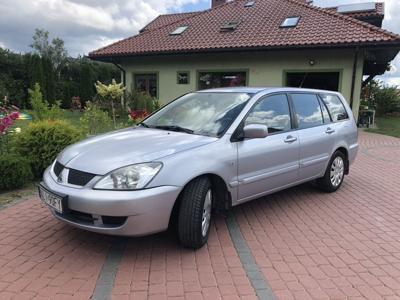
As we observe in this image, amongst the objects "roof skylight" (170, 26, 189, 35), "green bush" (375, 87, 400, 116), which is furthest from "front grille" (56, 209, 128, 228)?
"green bush" (375, 87, 400, 116)

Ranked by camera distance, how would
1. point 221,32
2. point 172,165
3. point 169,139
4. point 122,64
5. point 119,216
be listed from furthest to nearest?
point 122,64
point 221,32
point 169,139
point 172,165
point 119,216

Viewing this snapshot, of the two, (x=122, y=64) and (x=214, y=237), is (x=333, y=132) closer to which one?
(x=214, y=237)

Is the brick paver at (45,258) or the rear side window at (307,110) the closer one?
the brick paver at (45,258)

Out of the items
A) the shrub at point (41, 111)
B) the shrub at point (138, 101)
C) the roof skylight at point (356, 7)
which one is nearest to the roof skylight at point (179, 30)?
the shrub at point (138, 101)

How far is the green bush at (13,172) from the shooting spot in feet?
17.0

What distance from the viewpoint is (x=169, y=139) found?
3713mm

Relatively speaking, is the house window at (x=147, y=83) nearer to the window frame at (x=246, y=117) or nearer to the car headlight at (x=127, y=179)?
the window frame at (x=246, y=117)

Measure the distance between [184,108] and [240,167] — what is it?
3.98 feet

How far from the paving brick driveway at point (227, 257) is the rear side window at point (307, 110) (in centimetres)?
115

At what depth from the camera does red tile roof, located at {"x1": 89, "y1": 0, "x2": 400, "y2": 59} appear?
13.5m

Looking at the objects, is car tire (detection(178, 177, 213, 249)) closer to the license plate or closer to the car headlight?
the car headlight

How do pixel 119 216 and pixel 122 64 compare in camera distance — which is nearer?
pixel 119 216

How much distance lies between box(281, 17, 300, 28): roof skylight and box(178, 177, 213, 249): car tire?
13459 mm

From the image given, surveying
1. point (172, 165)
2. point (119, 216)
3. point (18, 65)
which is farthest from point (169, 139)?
point (18, 65)
